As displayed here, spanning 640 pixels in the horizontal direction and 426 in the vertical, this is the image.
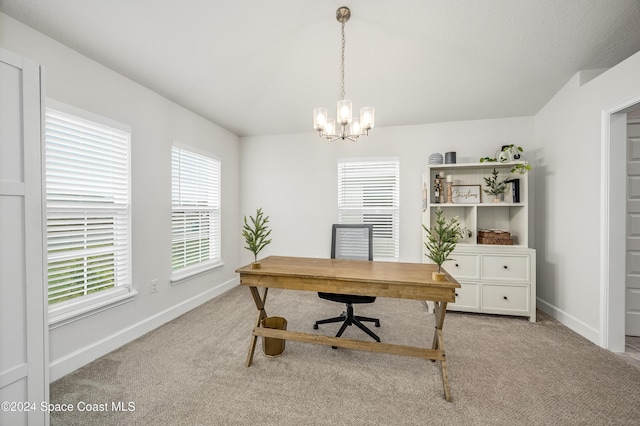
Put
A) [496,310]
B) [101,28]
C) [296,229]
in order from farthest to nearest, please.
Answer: [296,229], [496,310], [101,28]

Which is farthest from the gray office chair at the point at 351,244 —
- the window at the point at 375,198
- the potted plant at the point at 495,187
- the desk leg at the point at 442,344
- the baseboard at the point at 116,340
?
the potted plant at the point at 495,187

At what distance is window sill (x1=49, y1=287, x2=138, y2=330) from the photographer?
5.96ft

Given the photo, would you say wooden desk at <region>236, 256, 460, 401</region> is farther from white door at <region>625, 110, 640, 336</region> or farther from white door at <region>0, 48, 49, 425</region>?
white door at <region>625, 110, 640, 336</region>

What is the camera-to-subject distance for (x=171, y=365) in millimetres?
1960

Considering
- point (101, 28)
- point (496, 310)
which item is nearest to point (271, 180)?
point (101, 28)

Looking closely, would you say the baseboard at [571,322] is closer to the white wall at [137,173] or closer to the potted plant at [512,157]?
the potted plant at [512,157]

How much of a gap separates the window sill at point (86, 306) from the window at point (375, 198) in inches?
110

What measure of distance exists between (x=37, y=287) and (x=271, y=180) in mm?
3190

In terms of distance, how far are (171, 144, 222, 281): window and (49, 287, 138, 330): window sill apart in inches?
23.5

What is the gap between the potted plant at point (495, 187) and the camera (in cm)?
313

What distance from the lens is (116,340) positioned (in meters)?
2.21

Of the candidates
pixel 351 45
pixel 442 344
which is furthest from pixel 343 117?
pixel 442 344

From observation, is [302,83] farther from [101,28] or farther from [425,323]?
[425,323]

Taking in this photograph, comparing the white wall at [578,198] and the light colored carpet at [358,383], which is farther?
the white wall at [578,198]
